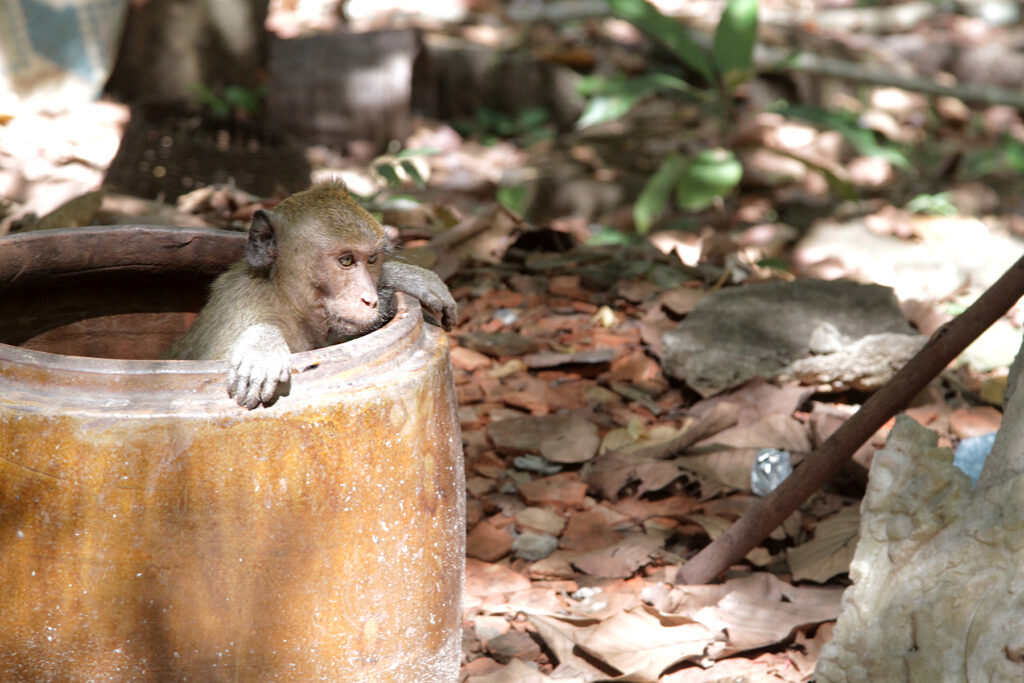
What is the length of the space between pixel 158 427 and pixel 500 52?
681cm

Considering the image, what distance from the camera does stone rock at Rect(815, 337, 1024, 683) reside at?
220cm

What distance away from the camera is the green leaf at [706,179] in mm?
6180

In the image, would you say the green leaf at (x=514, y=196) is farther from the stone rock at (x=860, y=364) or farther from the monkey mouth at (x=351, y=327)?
the monkey mouth at (x=351, y=327)

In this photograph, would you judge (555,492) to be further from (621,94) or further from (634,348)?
(621,94)

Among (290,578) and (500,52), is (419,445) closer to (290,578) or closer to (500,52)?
(290,578)

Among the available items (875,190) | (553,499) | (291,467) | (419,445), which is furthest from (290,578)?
(875,190)

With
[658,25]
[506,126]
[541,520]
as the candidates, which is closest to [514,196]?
[658,25]

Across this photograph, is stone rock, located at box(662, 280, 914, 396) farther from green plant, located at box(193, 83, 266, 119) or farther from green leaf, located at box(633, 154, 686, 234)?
green plant, located at box(193, 83, 266, 119)

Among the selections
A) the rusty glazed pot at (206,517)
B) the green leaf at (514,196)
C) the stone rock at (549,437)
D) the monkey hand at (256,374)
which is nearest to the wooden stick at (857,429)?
the stone rock at (549,437)

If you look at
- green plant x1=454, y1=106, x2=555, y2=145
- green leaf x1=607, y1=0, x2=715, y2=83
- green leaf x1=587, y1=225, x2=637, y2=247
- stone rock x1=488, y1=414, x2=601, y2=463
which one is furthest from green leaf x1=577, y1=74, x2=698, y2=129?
stone rock x1=488, y1=414, x2=601, y2=463

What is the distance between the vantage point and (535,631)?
301 cm

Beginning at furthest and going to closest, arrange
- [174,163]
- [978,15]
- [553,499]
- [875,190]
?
[978,15], [875,190], [174,163], [553,499]

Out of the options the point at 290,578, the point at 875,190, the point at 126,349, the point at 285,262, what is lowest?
the point at 875,190

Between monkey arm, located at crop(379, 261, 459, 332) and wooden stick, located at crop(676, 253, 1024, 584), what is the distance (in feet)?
3.11
